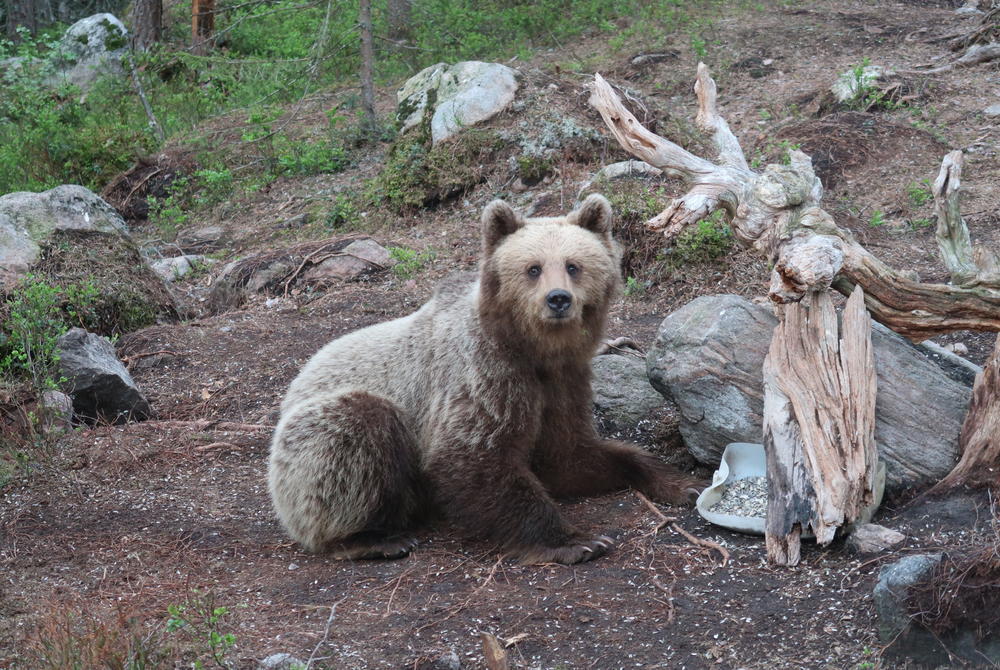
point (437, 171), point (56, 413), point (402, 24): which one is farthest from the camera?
point (402, 24)

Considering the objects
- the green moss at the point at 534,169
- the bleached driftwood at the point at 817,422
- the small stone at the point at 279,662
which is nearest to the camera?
the small stone at the point at 279,662

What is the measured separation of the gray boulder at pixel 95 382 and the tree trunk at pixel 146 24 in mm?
10243

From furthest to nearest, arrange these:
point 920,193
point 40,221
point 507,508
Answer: point 40,221
point 920,193
point 507,508

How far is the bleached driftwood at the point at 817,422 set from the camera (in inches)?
173

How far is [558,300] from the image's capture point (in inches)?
193

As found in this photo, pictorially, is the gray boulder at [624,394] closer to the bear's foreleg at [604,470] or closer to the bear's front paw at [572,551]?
the bear's foreleg at [604,470]

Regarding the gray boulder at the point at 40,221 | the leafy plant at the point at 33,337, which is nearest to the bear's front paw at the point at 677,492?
the leafy plant at the point at 33,337

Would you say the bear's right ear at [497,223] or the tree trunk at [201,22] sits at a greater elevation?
the tree trunk at [201,22]

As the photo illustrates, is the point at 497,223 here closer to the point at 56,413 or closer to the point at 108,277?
the point at 56,413

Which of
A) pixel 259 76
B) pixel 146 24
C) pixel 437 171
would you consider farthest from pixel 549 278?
pixel 146 24

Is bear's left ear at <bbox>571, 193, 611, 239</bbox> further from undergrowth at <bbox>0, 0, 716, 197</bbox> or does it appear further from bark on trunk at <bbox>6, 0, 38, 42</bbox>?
bark on trunk at <bbox>6, 0, 38, 42</bbox>

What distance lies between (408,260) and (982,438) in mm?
5760

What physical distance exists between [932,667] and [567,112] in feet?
26.6

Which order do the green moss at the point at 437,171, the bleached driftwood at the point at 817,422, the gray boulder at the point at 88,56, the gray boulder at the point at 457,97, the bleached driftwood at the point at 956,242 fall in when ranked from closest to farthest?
the bleached driftwood at the point at 817,422 → the bleached driftwood at the point at 956,242 → the green moss at the point at 437,171 → the gray boulder at the point at 457,97 → the gray boulder at the point at 88,56
